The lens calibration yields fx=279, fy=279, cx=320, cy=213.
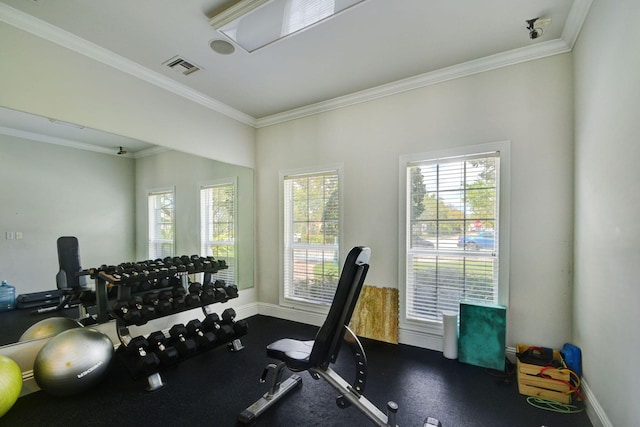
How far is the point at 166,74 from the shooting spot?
111 inches

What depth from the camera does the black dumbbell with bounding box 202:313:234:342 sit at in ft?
8.55

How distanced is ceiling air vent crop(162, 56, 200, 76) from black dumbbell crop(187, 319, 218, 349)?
8.03 feet

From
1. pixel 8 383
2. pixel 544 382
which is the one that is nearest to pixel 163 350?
pixel 8 383

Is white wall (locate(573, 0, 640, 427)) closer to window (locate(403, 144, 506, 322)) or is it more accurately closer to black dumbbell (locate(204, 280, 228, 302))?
window (locate(403, 144, 506, 322))

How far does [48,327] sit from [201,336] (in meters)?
1.15

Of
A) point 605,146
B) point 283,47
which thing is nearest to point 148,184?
point 283,47

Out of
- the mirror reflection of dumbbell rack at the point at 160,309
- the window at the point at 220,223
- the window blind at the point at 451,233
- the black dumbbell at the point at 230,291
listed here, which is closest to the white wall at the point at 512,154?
the window blind at the point at 451,233

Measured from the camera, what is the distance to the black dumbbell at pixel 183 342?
231 cm

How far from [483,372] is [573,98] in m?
2.40

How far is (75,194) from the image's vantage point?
2.45 meters

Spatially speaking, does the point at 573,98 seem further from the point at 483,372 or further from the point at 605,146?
the point at 483,372

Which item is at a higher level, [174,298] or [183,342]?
[174,298]

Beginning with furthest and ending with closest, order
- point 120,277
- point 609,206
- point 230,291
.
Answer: point 230,291 → point 120,277 → point 609,206

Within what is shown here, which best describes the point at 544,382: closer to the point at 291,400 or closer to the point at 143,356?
the point at 291,400
